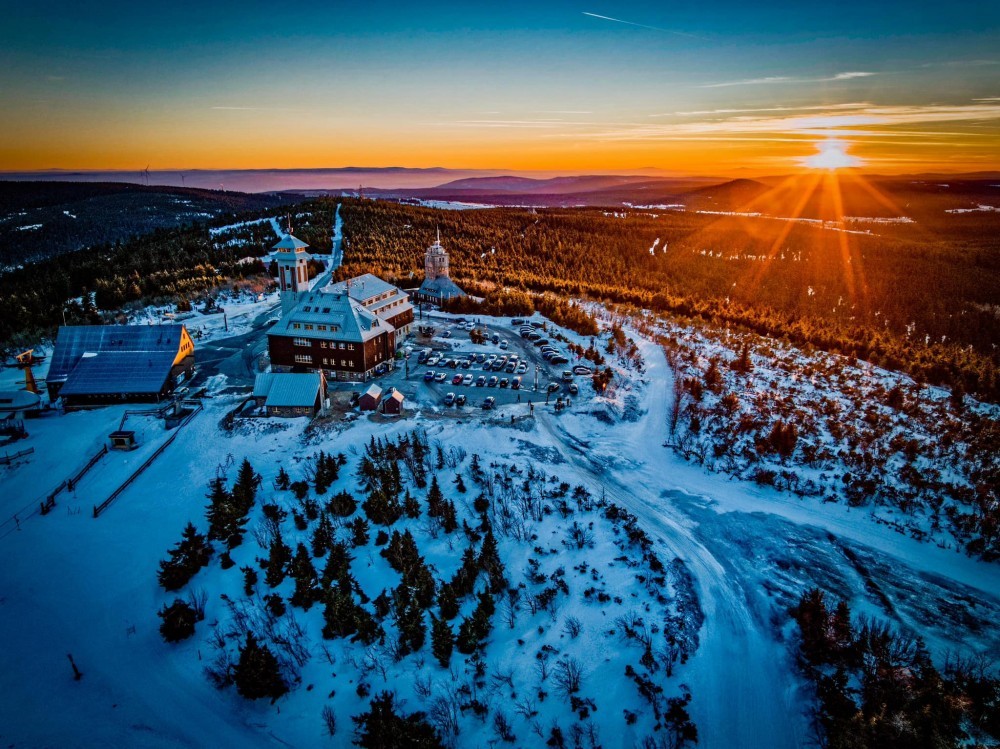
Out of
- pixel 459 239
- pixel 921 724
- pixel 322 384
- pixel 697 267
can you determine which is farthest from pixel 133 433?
pixel 697 267

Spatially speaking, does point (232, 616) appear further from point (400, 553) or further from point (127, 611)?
point (400, 553)

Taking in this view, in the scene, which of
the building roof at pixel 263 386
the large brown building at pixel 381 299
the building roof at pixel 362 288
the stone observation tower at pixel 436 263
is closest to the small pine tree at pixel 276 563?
the building roof at pixel 263 386

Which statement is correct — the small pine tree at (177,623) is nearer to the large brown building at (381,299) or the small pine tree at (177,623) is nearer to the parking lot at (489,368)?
the parking lot at (489,368)

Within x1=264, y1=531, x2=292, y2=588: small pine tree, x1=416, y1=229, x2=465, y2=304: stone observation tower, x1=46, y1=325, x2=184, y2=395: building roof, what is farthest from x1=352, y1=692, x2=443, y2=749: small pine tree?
x1=416, y1=229, x2=465, y2=304: stone observation tower

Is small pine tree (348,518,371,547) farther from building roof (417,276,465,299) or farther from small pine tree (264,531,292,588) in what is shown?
building roof (417,276,465,299)

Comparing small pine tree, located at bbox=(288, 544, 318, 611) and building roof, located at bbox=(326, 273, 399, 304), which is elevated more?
building roof, located at bbox=(326, 273, 399, 304)

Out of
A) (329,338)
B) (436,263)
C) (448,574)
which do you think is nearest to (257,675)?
(448,574)
